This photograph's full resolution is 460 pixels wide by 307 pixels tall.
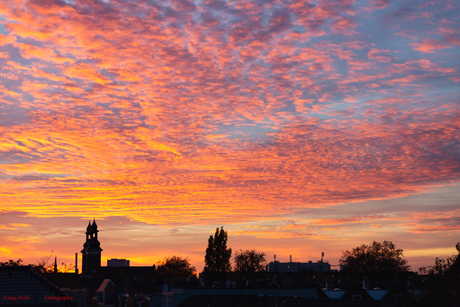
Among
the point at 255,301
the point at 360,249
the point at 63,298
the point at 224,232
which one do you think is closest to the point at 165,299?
the point at 255,301

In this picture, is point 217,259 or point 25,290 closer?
point 25,290

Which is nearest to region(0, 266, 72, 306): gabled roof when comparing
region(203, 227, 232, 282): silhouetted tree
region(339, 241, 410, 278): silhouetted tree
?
region(203, 227, 232, 282): silhouetted tree

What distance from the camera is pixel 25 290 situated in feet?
147

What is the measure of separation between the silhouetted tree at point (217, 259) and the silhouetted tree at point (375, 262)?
62436 millimetres

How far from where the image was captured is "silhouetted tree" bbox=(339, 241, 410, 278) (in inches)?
6570

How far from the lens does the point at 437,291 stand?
1415 inches

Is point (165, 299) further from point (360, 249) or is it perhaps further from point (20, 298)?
point (360, 249)

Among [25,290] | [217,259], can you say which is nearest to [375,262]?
[217,259]

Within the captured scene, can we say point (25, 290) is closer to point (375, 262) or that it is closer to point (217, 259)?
point (217, 259)

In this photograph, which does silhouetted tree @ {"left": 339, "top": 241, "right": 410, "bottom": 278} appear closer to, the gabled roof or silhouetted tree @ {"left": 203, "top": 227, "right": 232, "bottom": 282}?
silhouetted tree @ {"left": 203, "top": 227, "right": 232, "bottom": 282}

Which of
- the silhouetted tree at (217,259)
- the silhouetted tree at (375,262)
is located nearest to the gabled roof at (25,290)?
the silhouetted tree at (217,259)

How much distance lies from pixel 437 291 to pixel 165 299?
52.0 meters

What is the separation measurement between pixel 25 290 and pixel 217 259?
254ft

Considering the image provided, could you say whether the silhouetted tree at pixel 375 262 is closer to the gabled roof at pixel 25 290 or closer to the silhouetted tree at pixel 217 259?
the silhouetted tree at pixel 217 259
